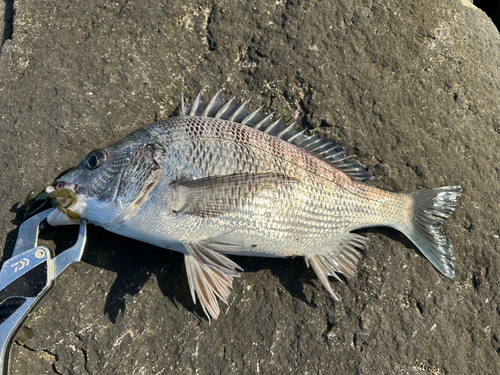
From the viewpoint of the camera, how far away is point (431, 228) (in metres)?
2.62

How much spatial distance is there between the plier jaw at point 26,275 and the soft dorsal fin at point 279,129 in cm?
119

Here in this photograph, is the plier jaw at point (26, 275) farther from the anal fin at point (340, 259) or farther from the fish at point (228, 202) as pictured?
the anal fin at point (340, 259)

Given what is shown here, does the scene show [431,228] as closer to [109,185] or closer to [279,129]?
[279,129]

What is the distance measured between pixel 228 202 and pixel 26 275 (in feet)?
4.65

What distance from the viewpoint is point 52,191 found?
2307mm

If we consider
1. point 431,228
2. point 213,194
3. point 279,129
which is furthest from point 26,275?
point 431,228

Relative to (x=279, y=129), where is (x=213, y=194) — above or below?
below

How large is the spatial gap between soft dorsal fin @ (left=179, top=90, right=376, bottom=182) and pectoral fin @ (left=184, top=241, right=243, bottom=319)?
3.22ft

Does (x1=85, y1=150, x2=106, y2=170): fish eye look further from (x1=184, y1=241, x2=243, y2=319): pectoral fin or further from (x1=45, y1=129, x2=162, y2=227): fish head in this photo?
(x1=184, y1=241, x2=243, y2=319): pectoral fin

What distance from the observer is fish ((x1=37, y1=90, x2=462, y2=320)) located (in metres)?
2.28

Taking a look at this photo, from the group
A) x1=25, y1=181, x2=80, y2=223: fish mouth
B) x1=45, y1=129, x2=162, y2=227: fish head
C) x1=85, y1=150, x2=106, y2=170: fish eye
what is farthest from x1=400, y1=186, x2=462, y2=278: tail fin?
x1=25, y1=181, x2=80, y2=223: fish mouth

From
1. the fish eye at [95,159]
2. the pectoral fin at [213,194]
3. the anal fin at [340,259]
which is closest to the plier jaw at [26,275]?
the fish eye at [95,159]

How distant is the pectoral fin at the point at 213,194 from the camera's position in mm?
2256

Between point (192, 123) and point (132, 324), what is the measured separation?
1464 millimetres
